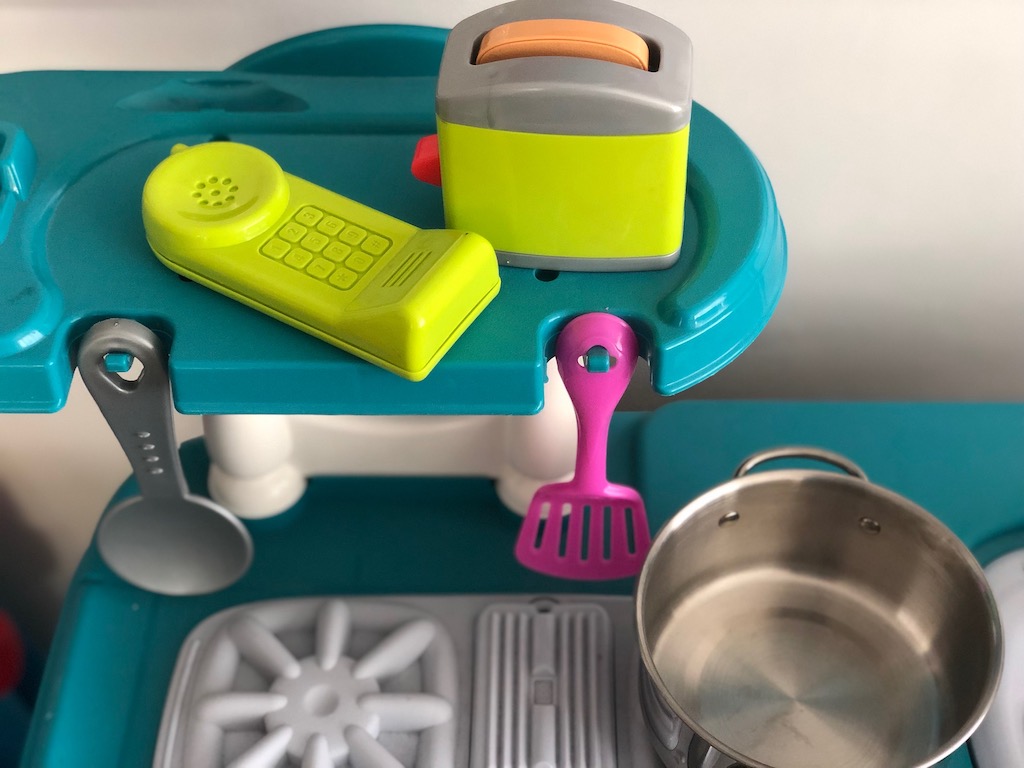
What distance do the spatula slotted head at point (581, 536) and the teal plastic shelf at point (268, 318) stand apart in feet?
0.42

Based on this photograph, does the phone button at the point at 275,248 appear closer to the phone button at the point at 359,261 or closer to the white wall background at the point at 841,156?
the phone button at the point at 359,261

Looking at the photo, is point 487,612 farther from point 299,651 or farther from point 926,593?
point 926,593

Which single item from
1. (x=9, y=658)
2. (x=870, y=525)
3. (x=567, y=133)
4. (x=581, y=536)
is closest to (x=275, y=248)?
(x=567, y=133)

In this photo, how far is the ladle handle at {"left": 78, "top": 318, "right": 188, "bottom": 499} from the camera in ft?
1.33

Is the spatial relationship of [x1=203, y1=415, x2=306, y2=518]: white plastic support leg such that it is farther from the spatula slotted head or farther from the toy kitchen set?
the spatula slotted head

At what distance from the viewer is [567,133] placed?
0.38 meters

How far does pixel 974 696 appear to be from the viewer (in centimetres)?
49

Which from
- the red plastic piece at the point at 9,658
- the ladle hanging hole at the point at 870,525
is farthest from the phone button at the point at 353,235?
the red plastic piece at the point at 9,658

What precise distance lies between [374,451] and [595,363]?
242 mm

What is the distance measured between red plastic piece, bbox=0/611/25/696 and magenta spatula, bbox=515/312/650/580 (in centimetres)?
48

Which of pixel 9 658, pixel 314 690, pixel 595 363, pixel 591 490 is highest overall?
pixel 595 363

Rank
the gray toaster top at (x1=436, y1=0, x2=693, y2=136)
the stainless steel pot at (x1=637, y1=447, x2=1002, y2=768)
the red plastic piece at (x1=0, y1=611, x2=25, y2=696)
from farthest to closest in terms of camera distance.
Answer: the red plastic piece at (x1=0, y1=611, x2=25, y2=696)
the stainless steel pot at (x1=637, y1=447, x2=1002, y2=768)
the gray toaster top at (x1=436, y1=0, x2=693, y2=136)

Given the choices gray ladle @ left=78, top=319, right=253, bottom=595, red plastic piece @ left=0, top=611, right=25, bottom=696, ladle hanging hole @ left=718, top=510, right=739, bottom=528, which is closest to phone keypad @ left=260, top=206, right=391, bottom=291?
gray ladle @ left=78, top=319, right=253, bottom=595

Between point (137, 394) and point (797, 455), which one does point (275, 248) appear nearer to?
point (137, 394)
